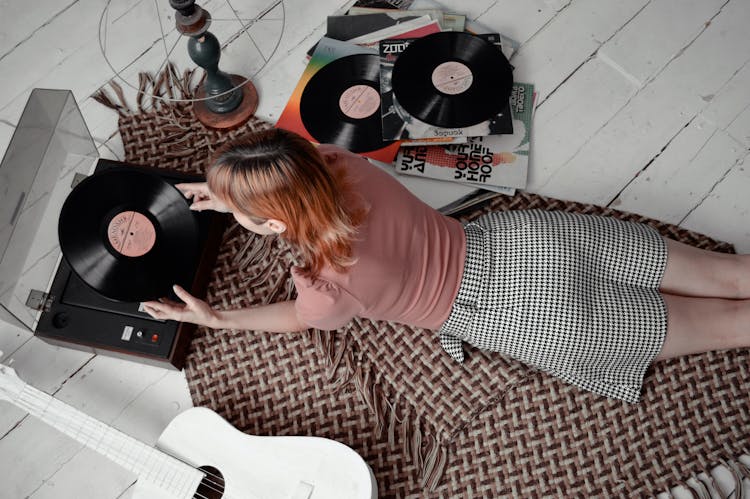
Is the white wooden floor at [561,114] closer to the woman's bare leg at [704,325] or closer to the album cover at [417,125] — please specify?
the album cover at [417,125]

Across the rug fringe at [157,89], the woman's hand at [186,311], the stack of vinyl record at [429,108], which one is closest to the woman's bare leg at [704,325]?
the stack of vinyl record at [429,108]

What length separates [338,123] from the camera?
1.60m

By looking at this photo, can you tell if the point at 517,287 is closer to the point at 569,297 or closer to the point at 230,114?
the point at 569,297

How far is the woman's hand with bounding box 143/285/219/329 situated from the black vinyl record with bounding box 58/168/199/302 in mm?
28

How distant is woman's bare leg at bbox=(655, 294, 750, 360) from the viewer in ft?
4.05

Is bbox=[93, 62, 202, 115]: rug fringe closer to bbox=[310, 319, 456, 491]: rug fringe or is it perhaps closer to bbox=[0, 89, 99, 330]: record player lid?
bbox=[0, 89, 99, 330]: record player lid

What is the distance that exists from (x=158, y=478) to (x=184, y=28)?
3.10 ft

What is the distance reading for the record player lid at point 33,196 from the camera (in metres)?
1.31

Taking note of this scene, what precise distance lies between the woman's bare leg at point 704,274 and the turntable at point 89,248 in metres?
1.00

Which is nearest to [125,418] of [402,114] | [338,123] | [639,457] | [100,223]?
[100,223]

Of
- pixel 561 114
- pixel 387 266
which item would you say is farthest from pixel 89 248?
pixel 561 114

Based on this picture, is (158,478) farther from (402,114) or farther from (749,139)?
(749,139)

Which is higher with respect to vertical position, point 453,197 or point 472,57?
point 472,57

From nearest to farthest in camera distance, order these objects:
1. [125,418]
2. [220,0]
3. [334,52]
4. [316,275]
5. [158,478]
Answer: [316,275] < [158,478] < [125,418] < [334,52] < [220,0]
